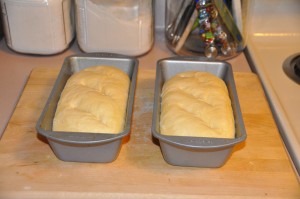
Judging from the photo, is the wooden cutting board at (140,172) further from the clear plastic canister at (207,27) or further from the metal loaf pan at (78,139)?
the clear plastic canister at (207,27)

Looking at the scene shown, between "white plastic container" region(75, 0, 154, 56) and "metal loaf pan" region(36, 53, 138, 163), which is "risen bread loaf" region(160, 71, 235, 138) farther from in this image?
"white plastic container" region(75, 0, 154, 56)

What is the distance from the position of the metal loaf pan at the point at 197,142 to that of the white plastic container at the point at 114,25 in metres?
→ 0.14

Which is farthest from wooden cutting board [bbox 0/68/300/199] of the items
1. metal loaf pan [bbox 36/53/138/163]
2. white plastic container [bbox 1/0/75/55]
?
white plastic container [bbox 1/0/75/55]

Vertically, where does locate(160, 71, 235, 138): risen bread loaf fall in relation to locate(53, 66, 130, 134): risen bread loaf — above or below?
above

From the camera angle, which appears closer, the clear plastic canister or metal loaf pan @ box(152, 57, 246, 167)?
metal loaf pan @ box(152, 57, 246, 167)

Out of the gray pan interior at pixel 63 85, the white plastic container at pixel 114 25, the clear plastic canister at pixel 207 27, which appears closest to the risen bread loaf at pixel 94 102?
the gray pan interior at pixel 63 85

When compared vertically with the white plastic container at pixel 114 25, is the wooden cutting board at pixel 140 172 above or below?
below

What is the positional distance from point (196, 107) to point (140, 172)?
16 cm

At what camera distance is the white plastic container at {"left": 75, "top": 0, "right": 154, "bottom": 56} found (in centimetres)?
90

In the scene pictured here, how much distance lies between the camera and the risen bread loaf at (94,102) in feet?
2.23

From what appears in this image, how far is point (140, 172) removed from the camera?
0.69m

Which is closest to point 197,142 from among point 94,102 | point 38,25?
point 94,102

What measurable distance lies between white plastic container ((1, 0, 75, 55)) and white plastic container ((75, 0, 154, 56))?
37mm

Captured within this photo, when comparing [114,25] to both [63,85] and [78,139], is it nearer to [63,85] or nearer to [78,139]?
[63,85]
